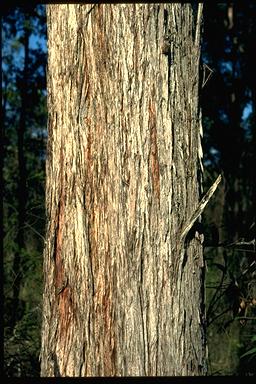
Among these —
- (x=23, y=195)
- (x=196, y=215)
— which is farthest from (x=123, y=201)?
(x=23, y=195)

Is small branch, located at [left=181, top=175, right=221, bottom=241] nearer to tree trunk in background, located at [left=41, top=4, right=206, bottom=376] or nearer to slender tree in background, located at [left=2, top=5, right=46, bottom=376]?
tree trunk in background, located at [left=41, top=4, right=206, bottom=376]

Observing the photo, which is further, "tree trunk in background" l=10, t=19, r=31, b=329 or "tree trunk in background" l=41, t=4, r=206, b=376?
"tree trunk in background" l=10, t=19, r=31, b=329

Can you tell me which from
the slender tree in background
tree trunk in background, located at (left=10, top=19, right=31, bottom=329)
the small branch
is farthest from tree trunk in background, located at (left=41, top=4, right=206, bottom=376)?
tree trunk in background, located at (left=10, top=19, right=31, bottom=329)

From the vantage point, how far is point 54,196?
8.09ft

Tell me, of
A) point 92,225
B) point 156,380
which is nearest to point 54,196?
point 92,225

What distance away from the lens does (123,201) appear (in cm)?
232

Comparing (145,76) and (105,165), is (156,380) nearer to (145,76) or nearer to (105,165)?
(105,165)

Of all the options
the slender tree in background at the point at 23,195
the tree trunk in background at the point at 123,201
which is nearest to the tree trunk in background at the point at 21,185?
the slender tree in background at the point at 23,195

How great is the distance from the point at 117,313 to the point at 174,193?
1.57 feet

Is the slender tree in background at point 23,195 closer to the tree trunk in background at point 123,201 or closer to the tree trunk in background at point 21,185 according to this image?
the tree trunk in background at point 21,185

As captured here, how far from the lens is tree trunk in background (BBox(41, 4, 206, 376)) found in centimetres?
230

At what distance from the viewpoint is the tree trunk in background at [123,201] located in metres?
2.30

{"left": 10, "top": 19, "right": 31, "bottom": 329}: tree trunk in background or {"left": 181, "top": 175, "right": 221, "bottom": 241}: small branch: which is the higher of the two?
{"left": 10, "top": 19, "right": 31, "bottom": 329}: tree trunk in background

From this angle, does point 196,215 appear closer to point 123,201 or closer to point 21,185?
point 123,201
